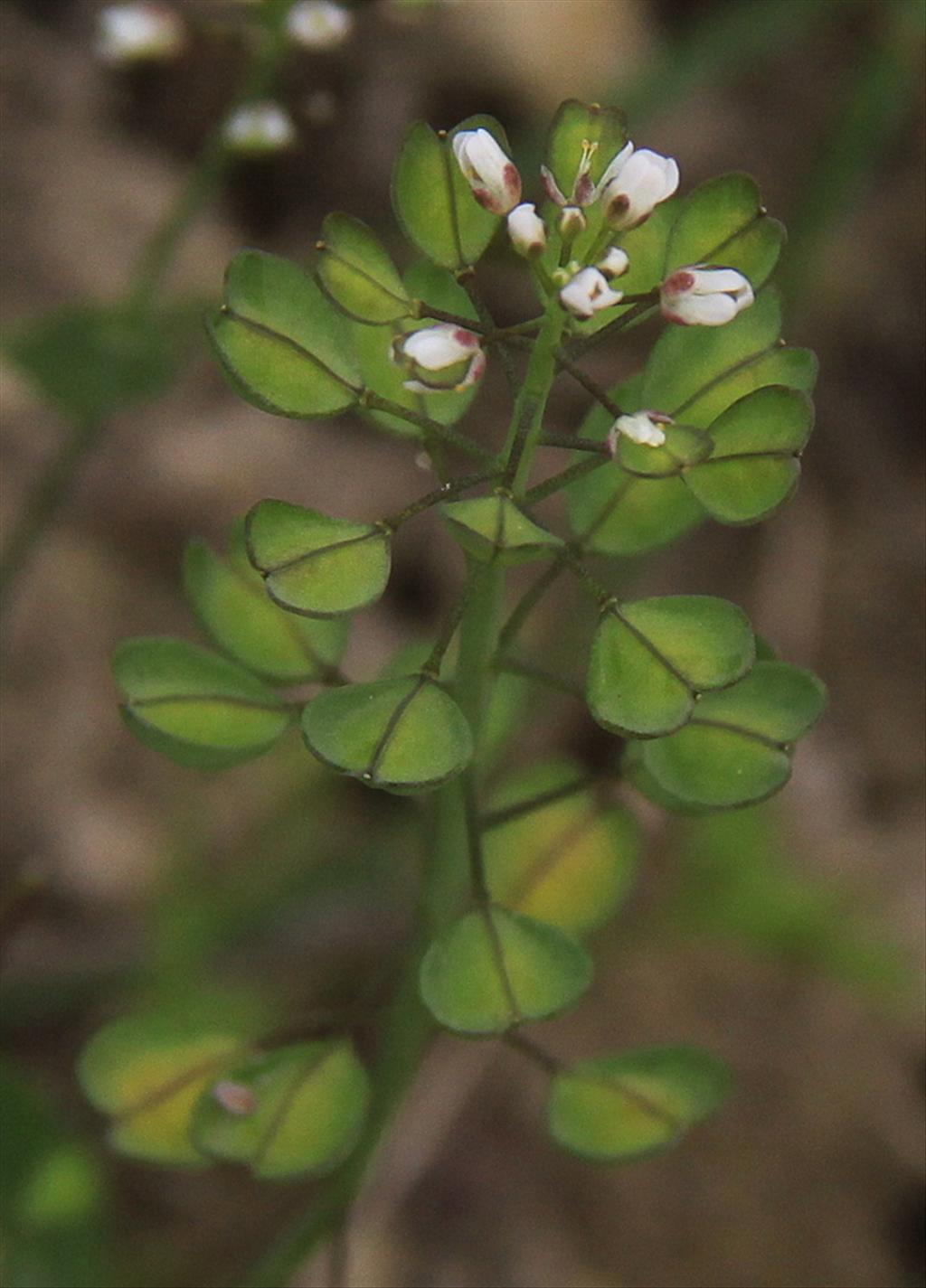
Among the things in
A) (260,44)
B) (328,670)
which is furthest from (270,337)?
(260,44)

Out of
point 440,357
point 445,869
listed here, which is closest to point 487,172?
point 440,357

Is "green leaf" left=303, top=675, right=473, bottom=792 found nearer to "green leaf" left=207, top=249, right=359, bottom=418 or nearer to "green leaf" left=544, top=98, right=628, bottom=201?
"green leaf" left=207, top=249, right=359, bottom=418

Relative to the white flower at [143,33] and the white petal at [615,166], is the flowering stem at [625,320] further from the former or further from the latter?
the white flower at [143,33]

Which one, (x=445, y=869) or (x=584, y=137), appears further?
(x=445, y=869)

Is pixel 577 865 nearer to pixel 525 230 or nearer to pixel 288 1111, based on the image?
pixel 288 1111

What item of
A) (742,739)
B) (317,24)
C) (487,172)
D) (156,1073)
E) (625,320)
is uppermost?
(487,172)

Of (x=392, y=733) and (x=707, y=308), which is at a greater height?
(x=707, y=308)

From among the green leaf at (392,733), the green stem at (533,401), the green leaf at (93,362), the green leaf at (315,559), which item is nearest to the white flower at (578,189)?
the green stem at (533,401)
